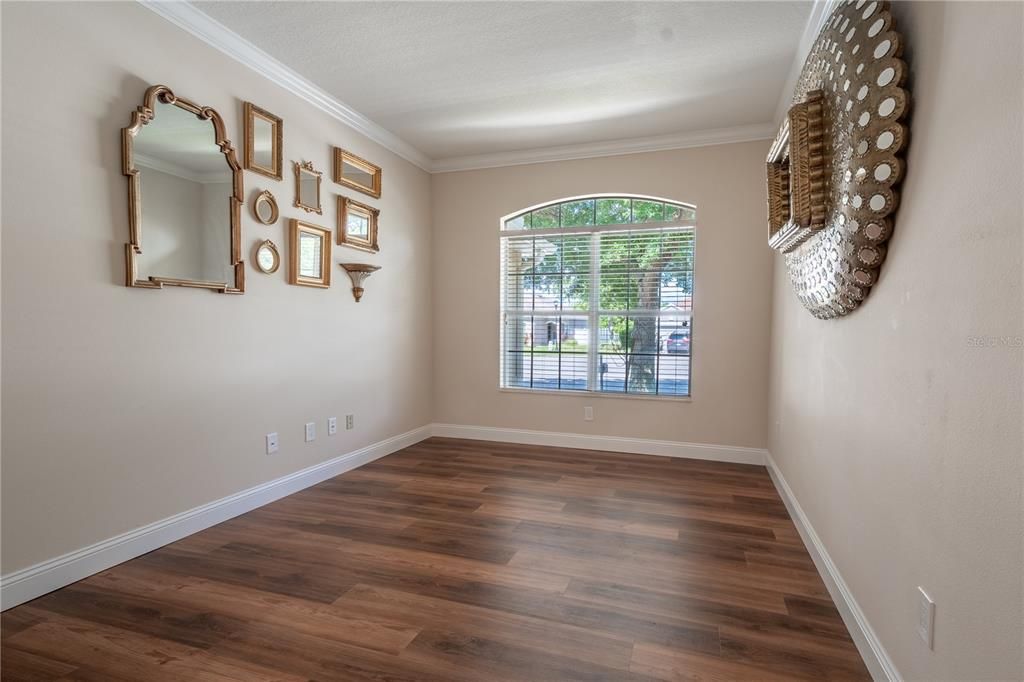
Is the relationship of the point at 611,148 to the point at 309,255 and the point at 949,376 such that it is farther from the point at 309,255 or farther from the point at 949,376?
the point at 949,376

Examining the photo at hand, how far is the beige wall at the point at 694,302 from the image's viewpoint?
397cm

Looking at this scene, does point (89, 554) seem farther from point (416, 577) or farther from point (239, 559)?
point (416, 577)

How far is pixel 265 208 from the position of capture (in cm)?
301

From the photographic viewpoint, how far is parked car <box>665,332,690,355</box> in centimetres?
420

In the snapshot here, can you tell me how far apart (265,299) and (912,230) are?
3.03m

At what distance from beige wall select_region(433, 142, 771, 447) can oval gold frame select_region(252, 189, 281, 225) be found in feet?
6.26

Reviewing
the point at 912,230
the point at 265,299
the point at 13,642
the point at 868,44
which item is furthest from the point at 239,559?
the point at 868,44

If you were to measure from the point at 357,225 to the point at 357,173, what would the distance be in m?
0.38

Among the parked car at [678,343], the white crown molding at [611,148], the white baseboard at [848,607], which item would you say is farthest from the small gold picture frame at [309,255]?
the white baseboard at [848,607]

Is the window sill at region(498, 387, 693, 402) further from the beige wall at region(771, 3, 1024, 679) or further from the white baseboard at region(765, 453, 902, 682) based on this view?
the beige wall at region(771, 3, 1024, 679)

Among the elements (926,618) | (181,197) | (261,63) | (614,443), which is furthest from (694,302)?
(181,197)

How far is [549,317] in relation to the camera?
4.62m

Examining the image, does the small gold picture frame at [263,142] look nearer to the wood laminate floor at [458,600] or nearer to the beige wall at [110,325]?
the beige wall at [110,325]

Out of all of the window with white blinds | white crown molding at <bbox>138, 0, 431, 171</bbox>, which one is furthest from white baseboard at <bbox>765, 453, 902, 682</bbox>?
white crown molding at <bbox>138, 0, 431, 171</bbox>
